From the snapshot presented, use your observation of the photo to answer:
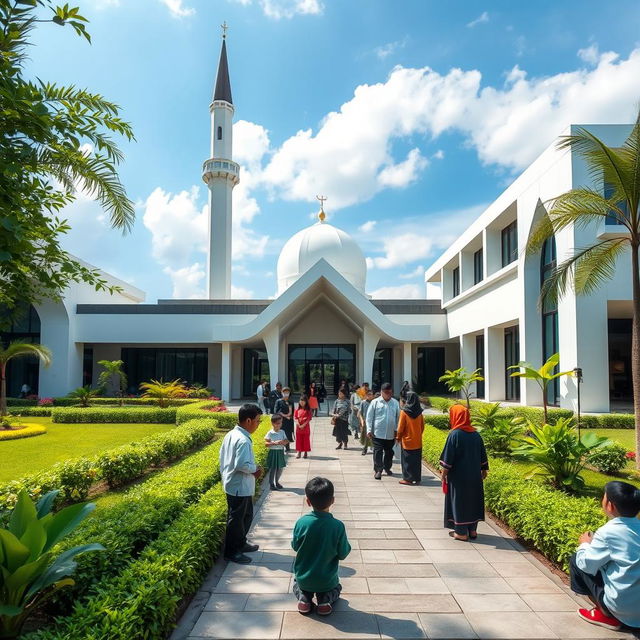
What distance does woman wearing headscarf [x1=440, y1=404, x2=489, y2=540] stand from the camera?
5.59 m

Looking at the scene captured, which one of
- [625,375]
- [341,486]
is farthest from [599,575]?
[625,375]

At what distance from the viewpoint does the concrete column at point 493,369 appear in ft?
69.0

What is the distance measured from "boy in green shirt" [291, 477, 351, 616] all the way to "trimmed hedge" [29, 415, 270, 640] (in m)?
0.94

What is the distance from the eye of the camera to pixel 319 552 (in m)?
3.72

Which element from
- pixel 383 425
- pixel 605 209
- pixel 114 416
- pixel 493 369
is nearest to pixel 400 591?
pixel 383 425

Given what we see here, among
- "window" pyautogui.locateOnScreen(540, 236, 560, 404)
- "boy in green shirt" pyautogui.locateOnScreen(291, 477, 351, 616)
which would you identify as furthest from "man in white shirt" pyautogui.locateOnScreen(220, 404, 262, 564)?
"window" pyautogui.locateOnScreen(540, 236, 560, 404)

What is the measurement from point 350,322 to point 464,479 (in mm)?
19589

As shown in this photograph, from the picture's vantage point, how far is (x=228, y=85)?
96.7 feet

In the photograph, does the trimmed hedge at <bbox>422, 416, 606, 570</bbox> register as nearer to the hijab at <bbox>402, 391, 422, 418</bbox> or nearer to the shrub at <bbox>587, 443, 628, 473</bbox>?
the hijab at <bbox>402, 391, 422, 418</bbox>

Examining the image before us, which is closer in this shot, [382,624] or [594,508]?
[382,624]

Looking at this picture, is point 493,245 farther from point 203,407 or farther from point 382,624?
point 382,624

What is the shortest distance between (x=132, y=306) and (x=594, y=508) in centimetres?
2341

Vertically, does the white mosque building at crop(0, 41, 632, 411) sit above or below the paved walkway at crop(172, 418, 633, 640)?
above

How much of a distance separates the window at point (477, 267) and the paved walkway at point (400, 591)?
2005 cm
